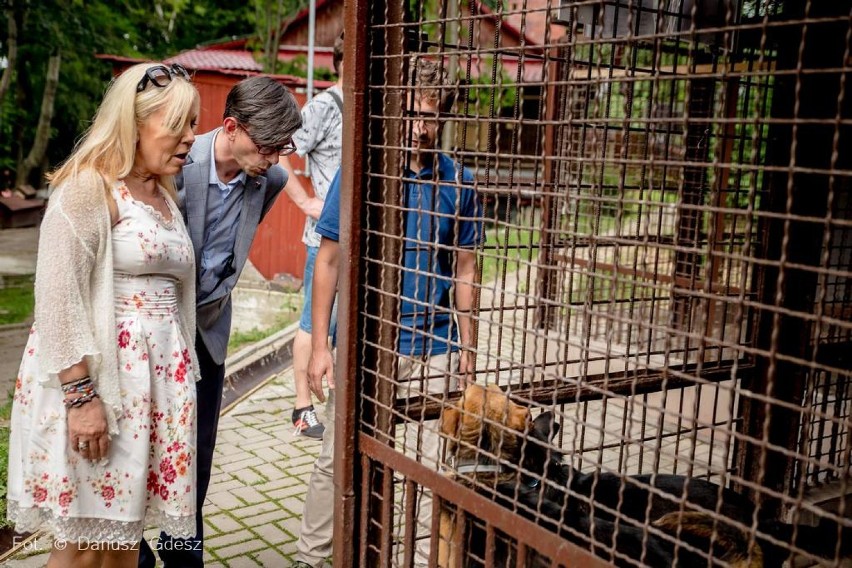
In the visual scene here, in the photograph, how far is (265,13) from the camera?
61.2 feet

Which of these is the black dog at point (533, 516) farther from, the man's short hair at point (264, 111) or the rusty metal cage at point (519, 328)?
the man's short hair at point (264, 111)

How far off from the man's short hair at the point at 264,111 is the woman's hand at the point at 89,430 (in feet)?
4.22

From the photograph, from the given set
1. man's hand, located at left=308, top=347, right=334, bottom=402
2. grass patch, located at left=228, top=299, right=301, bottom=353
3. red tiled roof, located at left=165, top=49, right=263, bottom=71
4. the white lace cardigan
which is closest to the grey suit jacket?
man's hand, located at left=308, top=347, right=334, bottom=402

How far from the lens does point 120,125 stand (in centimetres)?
281

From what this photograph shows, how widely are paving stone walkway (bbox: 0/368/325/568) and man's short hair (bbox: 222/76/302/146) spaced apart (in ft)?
7.38

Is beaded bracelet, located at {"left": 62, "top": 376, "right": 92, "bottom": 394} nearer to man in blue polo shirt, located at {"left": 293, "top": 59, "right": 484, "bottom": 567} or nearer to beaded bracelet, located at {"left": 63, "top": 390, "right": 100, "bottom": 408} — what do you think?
beaded bracelet, located at {"left": 63, "top": 390, "right": 100, "bottom": 408}

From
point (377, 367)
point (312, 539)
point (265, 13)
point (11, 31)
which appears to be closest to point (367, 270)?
point (377, 367)

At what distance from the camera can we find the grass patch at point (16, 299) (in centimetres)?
963

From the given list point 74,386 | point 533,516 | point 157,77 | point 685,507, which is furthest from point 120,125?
point 685,507

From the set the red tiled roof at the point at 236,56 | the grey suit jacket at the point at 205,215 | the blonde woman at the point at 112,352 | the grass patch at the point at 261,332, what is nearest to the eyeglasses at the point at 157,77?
the blonde woman at the point at 112,352

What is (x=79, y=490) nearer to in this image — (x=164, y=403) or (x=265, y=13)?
(x=164, y=403)

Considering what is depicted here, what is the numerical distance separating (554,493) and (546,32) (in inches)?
79.6

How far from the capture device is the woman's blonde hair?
110 inches

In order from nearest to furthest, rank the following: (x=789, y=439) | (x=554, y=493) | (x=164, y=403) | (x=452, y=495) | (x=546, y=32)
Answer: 1. (x=546, y=32)
2. (x=452, y=495)
3. (x=164, y=403)
4. (x=554, y=493)
5. (x=789, y=439)
